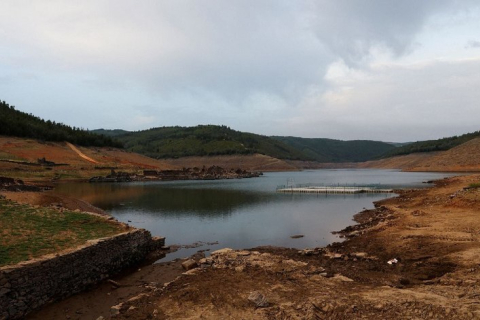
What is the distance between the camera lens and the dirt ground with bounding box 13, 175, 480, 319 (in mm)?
8227

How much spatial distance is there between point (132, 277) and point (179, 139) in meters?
167

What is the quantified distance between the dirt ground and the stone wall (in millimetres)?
436

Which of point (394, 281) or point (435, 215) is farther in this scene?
point (435, 215)

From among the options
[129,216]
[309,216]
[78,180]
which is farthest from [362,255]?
[78,180]

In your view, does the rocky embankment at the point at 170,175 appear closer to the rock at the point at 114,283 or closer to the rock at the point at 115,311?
the rock at the point at 114,283

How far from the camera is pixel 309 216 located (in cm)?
2875

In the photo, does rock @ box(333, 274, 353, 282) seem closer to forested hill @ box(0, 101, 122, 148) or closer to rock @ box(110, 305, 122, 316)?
rock @ box(110, 305, 122, 316)

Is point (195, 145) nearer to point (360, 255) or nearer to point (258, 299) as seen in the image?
point (360, 255)

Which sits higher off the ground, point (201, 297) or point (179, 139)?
point (179, 139)

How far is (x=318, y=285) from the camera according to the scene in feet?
33.6

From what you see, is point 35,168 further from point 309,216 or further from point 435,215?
point 435,215

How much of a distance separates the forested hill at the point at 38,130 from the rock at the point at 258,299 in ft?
317

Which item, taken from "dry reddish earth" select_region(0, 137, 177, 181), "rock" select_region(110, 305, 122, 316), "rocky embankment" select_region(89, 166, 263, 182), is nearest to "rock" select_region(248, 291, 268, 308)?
"rock" select_region(110, 305, 122, 316)

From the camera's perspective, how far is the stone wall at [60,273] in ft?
31.6
